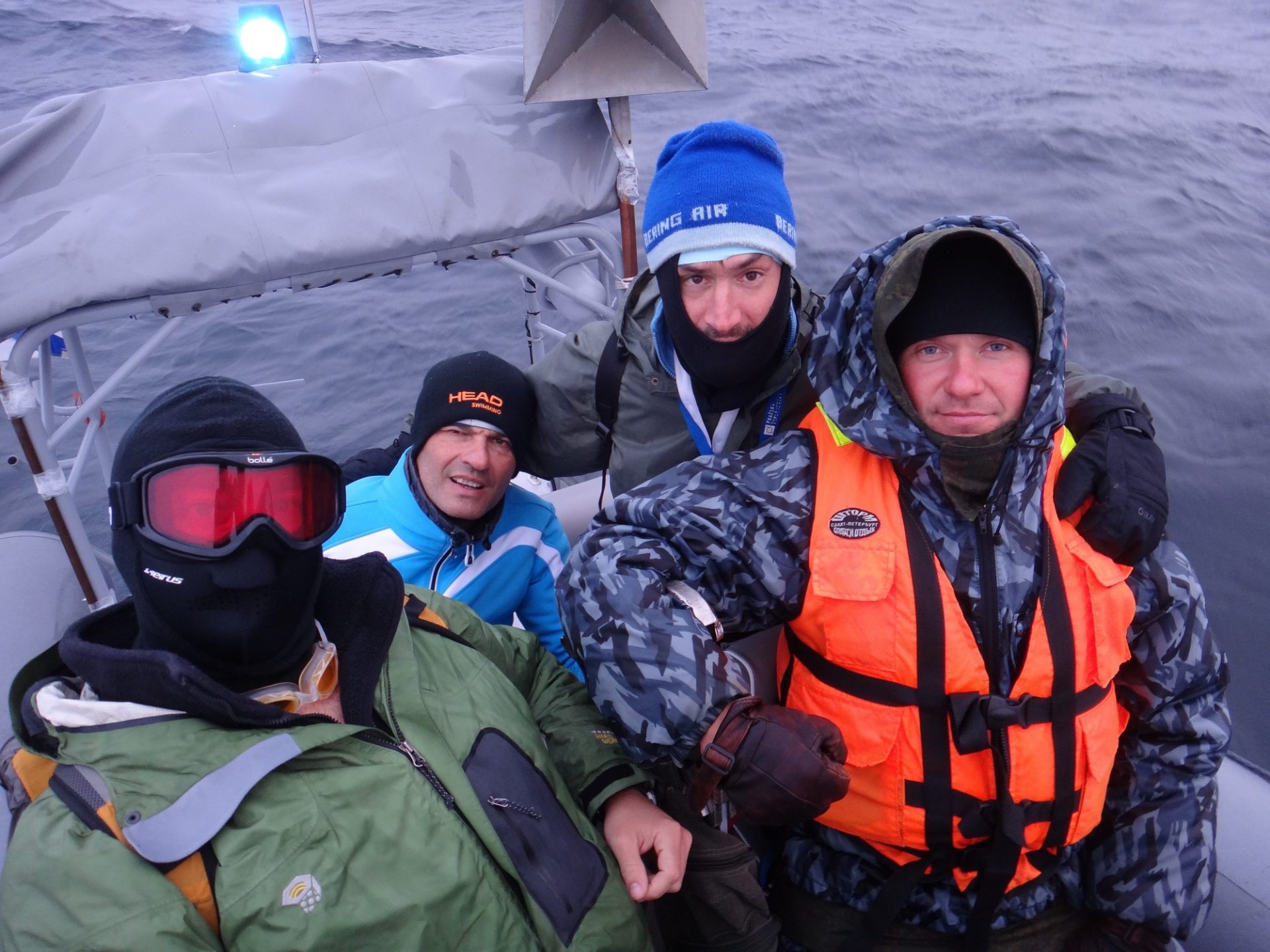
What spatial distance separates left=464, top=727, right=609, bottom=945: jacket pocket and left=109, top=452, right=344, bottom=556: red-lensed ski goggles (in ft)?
1.96

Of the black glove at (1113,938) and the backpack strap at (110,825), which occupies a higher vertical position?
the backpack strap at (110,825)

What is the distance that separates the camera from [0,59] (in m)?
12.8

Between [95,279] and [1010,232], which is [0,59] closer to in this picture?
[95,279]

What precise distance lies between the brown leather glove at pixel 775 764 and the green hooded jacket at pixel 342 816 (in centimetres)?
37

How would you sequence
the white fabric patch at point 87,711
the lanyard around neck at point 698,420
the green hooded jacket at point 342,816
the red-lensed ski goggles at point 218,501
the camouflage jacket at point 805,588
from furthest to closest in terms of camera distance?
1. the lanyard around neck at point 698,420
2. the camouflage jacket at point 805,588
3. the red-lensed ski goggles at point 218,501
4. the white fabric patch at point 87,711
5. the green hooded jacket at point 342,816

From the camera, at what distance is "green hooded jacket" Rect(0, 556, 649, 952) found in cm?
124

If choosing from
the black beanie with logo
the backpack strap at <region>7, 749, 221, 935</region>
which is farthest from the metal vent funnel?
the backpack strap at <region>7, 749, 221, 935</region>

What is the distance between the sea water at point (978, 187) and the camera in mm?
5645

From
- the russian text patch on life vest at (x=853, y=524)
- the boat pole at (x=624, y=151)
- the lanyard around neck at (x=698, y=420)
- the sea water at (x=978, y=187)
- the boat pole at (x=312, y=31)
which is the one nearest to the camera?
the russian text patch on life vest at (x=853, y=524)

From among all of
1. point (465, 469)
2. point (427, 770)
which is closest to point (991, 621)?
point (427, 770)

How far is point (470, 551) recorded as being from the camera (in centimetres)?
282

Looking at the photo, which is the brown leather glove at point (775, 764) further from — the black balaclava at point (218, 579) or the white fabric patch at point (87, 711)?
the white fabric patch at point (87, 711)

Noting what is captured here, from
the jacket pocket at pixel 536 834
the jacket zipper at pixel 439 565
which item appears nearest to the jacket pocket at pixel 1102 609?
the jacket pocket at pixel 536 834

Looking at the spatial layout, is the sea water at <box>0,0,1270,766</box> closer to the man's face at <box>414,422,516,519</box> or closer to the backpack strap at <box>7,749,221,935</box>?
the man's face at <box>414,422,516,519</box>
